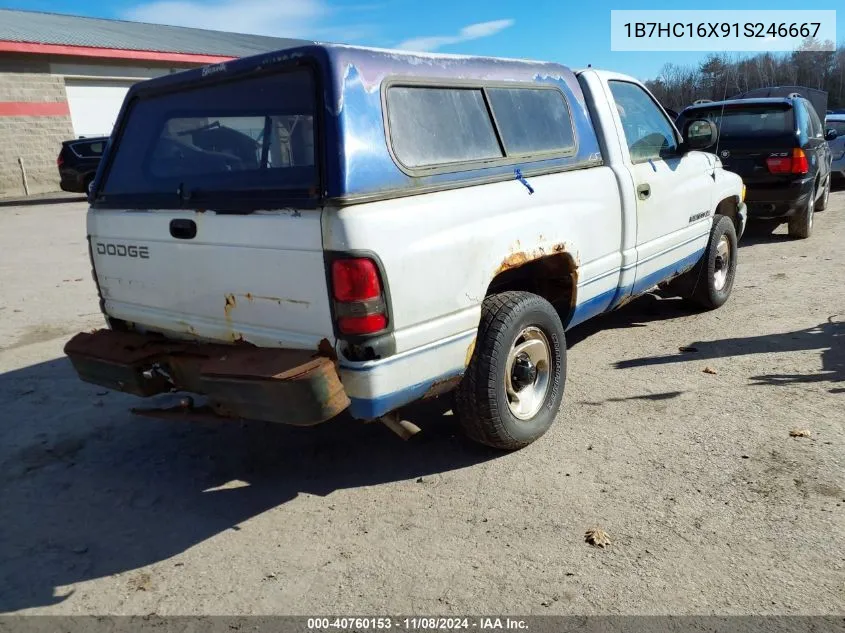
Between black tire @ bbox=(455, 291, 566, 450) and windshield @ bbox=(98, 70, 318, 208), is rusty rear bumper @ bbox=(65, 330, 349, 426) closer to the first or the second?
windshield @ bbox=(98, 70, 318, 208)

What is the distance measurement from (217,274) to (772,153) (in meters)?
7.65

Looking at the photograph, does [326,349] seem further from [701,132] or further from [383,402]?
[701,132]

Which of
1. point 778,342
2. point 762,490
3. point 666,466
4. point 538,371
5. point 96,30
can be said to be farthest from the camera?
point 96,30

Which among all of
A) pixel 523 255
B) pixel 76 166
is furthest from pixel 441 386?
pixel 76 166

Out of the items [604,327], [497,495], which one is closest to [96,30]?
[604,327]

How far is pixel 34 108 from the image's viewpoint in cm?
2138

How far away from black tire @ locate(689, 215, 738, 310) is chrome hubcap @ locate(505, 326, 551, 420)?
2.71 meters

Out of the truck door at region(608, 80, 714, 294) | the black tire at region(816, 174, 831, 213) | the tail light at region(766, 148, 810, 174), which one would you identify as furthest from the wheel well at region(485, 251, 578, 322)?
the black tire at region(816, 174, 831, 213)

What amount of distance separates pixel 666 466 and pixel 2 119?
22617mm

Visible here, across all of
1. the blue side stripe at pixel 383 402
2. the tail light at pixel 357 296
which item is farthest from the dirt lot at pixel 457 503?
the tail light at pixel 357 296

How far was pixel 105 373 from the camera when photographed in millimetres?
3551

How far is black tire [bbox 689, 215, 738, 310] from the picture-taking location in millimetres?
6031

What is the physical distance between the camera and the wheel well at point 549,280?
403cm

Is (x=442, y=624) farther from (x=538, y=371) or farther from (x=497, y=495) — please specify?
(x=538, y=371)
